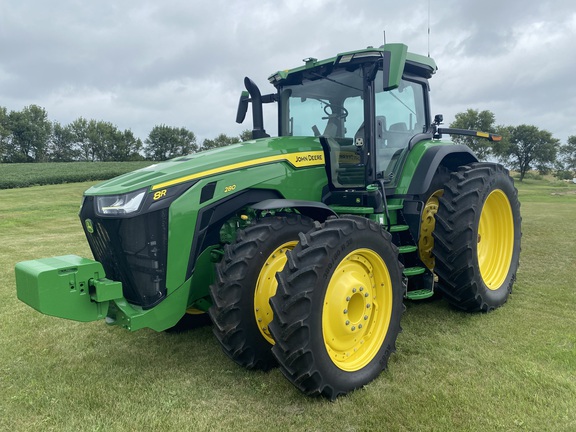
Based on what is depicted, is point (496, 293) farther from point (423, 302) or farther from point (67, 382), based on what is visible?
point (67, 382)

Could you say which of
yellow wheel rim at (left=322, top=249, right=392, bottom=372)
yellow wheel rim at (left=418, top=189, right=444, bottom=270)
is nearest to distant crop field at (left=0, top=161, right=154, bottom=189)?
yellow wheel rim at (left=418, top=189, right=444, bottom=270)

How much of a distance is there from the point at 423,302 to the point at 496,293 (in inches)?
30.5

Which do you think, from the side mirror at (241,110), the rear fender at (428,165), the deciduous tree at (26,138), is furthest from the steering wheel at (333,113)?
the deciduous tree at (26,138)

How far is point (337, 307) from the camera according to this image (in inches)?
123

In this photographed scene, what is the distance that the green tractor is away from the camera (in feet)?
9.67

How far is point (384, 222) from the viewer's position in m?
4.18

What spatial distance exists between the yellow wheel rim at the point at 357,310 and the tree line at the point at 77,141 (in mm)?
61540

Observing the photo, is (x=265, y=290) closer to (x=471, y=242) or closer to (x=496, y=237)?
(x=471, y=242)

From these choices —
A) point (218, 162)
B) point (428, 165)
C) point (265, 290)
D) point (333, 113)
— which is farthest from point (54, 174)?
point (265, 290)

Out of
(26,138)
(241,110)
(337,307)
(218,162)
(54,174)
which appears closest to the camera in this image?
(337,307)

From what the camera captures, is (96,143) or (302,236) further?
(96,143)

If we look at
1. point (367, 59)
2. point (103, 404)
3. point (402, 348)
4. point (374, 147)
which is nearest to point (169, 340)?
point (103, 404)

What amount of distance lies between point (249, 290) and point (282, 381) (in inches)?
29.1

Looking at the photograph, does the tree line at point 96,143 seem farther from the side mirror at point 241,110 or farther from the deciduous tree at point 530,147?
the side mirror at point 241,110
